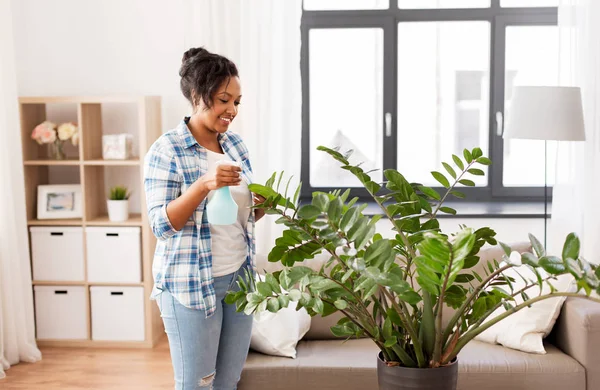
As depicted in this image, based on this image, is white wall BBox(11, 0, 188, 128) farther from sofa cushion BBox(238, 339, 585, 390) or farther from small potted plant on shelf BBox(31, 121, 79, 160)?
sofa cushion BBox(238, 339, 585, 390)

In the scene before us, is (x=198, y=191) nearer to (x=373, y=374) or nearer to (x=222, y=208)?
(x=222, y=208)

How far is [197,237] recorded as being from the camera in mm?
2086

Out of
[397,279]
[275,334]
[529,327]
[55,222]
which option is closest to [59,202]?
[55,222]

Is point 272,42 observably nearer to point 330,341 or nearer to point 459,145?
point 459,145

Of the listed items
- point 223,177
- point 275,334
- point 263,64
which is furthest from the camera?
point 263,64

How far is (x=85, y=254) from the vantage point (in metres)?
4.17

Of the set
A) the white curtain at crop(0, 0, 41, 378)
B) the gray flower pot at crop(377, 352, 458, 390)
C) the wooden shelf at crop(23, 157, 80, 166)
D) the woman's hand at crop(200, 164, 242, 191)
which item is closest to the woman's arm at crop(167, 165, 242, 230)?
the woman's hand at crop(200, 164, 242, 191)

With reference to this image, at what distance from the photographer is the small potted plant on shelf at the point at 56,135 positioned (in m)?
4.14

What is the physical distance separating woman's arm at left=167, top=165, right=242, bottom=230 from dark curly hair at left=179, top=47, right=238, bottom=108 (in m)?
0.29

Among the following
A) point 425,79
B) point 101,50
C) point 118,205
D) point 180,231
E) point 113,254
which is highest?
point 101,50

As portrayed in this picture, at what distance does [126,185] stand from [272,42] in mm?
1218

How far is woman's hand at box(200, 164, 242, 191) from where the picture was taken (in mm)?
1903

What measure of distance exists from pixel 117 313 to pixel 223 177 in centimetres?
251

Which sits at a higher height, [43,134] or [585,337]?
[43,134]
